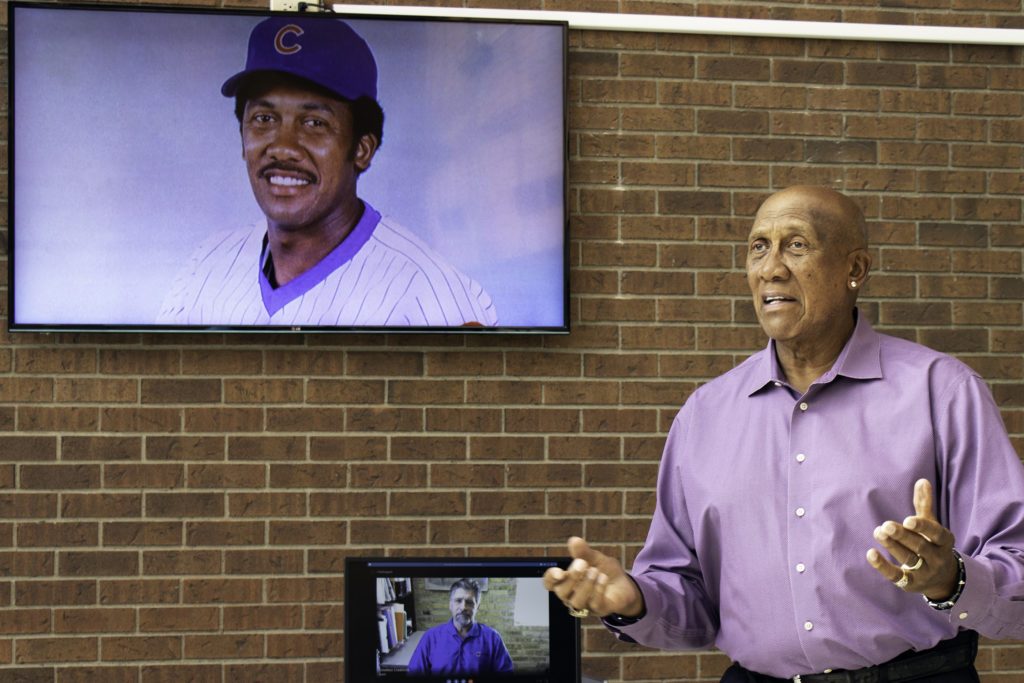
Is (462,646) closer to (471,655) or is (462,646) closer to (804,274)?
(471,655)

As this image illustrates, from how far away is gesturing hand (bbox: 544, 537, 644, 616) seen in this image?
1.66 meters

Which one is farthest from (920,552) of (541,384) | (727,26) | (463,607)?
(727,26)

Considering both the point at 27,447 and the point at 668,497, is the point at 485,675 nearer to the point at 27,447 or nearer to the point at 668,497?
the point at 668,497

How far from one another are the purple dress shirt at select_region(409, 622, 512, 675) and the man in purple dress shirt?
0.61m

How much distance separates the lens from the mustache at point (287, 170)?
10.1 ft

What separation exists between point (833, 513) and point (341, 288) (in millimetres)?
1766

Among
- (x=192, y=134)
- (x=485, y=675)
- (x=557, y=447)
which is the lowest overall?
(x=485, y=675)

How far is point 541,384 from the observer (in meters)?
3.15

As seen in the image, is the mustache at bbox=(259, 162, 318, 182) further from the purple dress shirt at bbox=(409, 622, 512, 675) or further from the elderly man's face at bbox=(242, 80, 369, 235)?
the purple dress shirt at bbox=(409, 622, 512, 675)

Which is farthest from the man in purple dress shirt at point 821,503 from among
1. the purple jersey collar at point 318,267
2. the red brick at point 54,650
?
the red brick at point 54,650

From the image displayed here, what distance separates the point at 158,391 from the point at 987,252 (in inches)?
106

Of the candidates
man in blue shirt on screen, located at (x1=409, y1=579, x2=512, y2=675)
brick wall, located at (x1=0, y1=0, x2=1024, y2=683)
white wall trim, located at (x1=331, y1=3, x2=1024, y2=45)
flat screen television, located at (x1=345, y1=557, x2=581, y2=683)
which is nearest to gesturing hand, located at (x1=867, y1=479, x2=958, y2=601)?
flat screen television, located at (x1=345, y1=557, x2=581, y2=683)

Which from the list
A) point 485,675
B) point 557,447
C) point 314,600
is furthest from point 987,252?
point 314,600

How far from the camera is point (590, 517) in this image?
3.15 metres
